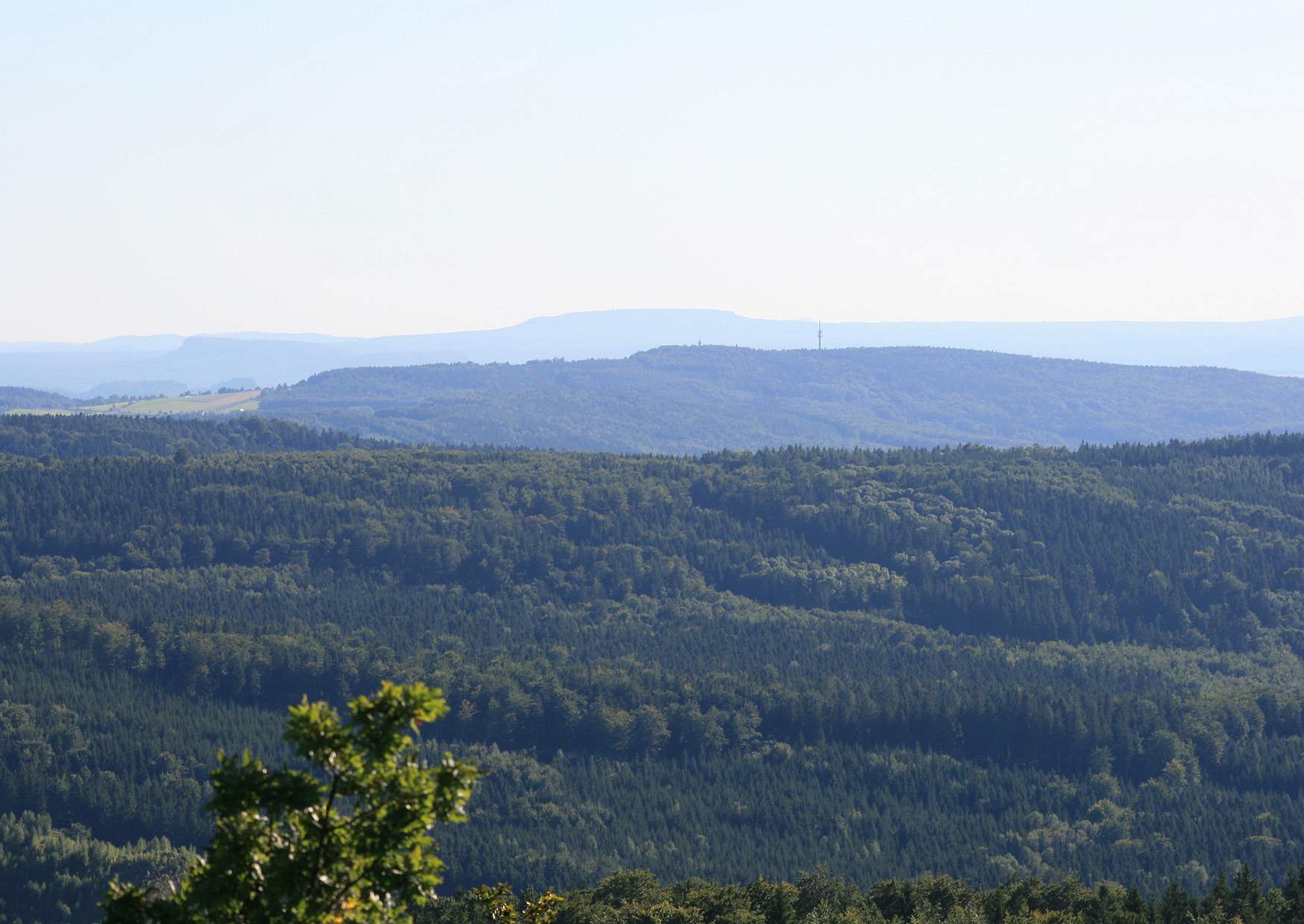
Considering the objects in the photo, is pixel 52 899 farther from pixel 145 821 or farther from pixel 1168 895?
pixel 1168 895

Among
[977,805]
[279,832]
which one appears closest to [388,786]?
[279,832]

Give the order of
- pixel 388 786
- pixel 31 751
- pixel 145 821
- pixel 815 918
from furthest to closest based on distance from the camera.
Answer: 1. pixel 31 751
2. pixel 145 821
3. pixel 815 918
4. pixel 388 786

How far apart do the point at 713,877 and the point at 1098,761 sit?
63.5m

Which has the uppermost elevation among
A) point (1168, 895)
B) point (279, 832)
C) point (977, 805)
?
point (279, 832)

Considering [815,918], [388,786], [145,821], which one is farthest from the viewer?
[145,821]

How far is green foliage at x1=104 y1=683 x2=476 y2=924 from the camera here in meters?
29.2

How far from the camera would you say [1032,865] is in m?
160

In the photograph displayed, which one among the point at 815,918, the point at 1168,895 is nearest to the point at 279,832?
the point at 815,918

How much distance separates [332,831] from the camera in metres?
29.8

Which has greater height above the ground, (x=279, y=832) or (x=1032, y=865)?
(x=279, y=832)

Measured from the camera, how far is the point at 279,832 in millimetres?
30188

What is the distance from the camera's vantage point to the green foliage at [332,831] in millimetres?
29219

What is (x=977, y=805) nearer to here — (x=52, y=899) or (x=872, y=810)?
(x=872, y=810)

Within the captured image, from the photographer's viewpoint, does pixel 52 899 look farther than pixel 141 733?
No
